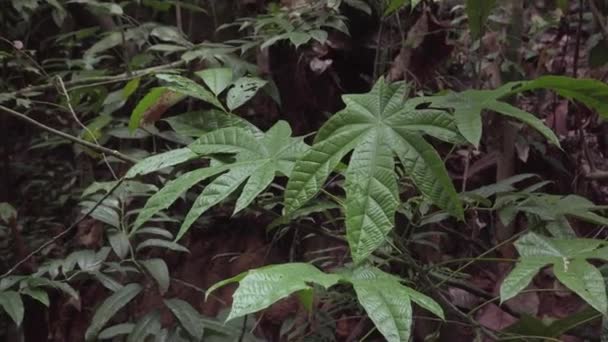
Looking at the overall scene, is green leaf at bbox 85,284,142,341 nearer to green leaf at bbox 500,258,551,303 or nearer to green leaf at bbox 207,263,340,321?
green leaf at bbox 207,263,340,321

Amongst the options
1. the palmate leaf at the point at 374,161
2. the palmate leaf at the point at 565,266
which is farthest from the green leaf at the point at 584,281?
the palmate leaf at the point at 374,161

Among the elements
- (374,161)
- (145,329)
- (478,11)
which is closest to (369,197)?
(374,161)

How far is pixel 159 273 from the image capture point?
109 cm

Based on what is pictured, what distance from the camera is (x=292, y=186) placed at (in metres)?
0.65

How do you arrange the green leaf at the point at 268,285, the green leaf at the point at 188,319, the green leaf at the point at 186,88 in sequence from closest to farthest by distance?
the green leaf at the point at 268,285 → the green leaf at the point at 186,88 → the green leaf at the point at 188,319

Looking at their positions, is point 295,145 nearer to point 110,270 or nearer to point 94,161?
point 110,270

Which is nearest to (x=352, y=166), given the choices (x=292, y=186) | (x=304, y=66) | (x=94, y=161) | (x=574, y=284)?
(x=292, y=186)

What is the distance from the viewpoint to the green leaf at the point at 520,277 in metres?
0.60

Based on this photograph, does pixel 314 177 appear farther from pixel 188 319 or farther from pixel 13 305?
pixel 13 305

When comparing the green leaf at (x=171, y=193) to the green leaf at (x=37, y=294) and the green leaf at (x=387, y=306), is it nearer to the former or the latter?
the green leaf at (x=387, y=306)

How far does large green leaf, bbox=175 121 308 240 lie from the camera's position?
677 mm

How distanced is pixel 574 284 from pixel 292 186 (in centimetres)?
28

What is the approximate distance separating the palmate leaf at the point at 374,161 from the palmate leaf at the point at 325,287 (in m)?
0.04

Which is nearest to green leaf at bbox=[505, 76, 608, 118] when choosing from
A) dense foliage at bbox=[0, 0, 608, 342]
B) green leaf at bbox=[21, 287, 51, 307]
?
dense foliage at bbox=[0, 0, 608, 342]
